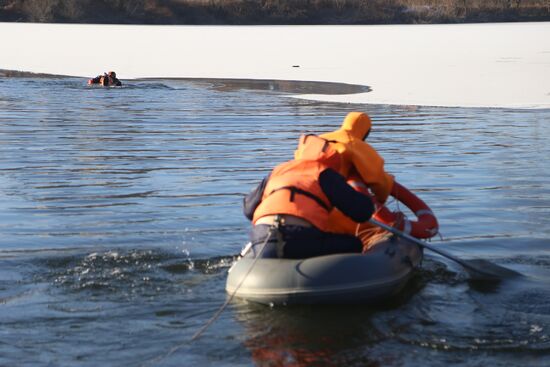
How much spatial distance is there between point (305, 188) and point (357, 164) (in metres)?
0.49

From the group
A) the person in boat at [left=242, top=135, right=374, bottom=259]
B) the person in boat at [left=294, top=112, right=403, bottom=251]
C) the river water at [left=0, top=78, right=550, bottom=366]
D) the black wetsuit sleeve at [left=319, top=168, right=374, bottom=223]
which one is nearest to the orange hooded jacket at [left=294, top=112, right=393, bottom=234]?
the person in boat at [left=294, top=112, right=403, bottom=251]

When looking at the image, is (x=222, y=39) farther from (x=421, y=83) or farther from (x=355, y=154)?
(x=355, y=154)

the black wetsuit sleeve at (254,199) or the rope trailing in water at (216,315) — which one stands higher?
the black wetsuit sleeve at (254,199)

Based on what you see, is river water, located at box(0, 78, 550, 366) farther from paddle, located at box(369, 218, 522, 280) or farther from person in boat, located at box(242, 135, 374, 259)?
person in boat, located at box(242, 135, 374, 259)

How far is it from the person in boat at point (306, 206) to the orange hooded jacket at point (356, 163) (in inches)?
4.1

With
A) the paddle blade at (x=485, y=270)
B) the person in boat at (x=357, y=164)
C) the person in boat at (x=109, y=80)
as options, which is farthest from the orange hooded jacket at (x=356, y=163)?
the person in boat at (x=109, y=80)

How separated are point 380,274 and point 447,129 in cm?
1022

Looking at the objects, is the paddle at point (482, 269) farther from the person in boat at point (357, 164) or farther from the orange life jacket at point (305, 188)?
the orange life jacket at point (305, 188)

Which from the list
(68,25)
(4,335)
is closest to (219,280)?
(4,335)

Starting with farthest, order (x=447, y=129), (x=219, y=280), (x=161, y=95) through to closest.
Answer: (x=161, y=95) < (x=447, y=129) < (x=219, y=280)

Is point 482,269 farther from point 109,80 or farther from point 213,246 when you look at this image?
point 109,80

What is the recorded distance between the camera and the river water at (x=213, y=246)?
5.95 meters

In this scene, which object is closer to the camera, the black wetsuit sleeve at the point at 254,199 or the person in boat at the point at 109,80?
the black wetsuit sleeve at the point at 254,199

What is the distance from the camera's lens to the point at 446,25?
51.9m
